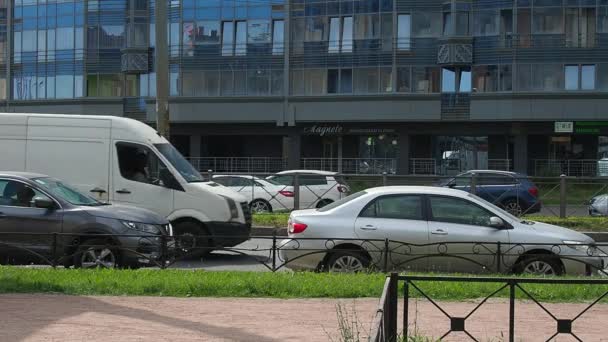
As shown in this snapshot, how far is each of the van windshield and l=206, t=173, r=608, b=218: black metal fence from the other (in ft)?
21.3

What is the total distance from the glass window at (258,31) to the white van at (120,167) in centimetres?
3396

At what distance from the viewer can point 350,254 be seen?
33.4 feet

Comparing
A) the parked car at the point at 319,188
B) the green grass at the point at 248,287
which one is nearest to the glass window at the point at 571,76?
the parked car at the point at 319,188

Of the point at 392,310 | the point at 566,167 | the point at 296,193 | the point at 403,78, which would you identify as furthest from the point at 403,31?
the point at 392,310

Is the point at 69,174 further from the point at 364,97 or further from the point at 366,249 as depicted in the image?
the point at 364,97

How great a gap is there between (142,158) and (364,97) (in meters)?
32.1

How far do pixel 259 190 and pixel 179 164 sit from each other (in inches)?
279

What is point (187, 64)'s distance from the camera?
47312 millimetres

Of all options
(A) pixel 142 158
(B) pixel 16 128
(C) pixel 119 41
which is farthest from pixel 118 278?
(C) pixel 119 41

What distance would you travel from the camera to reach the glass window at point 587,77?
4119 centimetres

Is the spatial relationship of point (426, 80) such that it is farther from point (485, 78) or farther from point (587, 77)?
point (587, 77)

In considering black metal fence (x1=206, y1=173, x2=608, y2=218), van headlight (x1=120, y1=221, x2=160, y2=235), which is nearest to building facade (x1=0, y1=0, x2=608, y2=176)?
black metal fence (x1=206, y1=173, x2=608, y2=218)

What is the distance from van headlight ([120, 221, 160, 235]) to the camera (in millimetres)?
10672

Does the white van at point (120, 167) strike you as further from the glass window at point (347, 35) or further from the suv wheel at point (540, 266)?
the glass window at point (347, 35)
